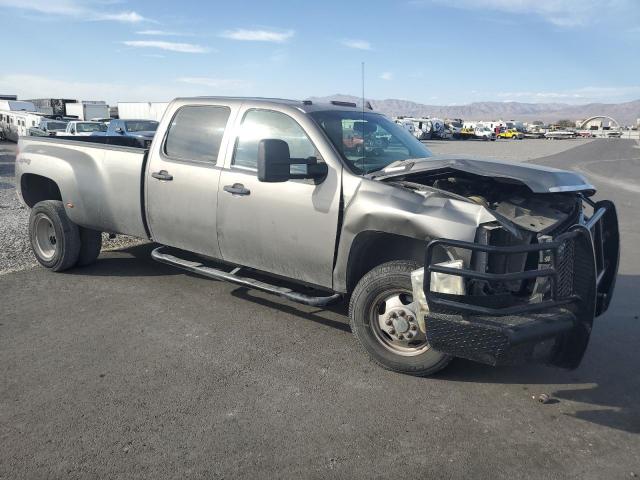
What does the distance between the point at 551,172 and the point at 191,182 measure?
303 cm

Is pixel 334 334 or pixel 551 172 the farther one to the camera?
pixel 334 334

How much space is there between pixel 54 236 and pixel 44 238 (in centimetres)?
21

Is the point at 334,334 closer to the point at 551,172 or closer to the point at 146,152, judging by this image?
the point at 551,172

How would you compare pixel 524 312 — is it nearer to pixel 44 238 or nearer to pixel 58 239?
pixel 58 239

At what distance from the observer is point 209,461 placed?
3.07 meters

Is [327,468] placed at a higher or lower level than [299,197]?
lower

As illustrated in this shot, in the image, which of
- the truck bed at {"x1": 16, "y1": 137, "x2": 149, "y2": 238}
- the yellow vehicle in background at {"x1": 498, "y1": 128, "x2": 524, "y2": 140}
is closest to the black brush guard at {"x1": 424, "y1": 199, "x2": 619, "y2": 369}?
the truck bed at {"x1": 16, "y1": 137, "x2": 149, "y2": 238}

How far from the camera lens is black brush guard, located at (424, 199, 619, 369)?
3387 millimetres

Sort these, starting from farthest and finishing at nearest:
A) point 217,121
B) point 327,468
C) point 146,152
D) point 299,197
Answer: point 146,152 → point 217,121 → point 299,197 → point 327,468

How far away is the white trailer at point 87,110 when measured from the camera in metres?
39.1

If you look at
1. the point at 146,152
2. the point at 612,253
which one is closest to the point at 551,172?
the point at 612,253

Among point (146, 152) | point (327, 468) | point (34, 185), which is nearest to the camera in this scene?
point (327, 468)

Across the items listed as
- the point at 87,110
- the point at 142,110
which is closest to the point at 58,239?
the point at 87,110

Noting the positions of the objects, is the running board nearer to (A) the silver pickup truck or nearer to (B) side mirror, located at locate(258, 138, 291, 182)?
(A) the silver pickup truck
